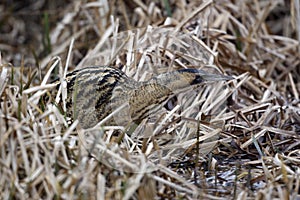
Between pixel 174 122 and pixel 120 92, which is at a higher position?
pixel 120 92

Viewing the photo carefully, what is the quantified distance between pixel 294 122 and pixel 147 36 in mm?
822

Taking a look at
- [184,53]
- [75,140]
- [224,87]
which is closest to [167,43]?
[184,53]

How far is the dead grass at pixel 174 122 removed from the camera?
2066 mm

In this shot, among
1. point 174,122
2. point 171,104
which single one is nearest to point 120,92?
point 174,122

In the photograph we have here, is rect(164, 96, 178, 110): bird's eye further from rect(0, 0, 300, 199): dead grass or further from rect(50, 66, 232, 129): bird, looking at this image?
rect(50, 66, 232, 129): bird

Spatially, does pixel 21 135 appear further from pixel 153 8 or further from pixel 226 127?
pixel 153 8

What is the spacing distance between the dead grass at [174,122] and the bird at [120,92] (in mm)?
68

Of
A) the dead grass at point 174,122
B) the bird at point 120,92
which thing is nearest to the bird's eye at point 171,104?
the dead grass at point 174,122

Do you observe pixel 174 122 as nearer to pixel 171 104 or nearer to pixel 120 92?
pixel 120 92

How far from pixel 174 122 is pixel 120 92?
0.24 m

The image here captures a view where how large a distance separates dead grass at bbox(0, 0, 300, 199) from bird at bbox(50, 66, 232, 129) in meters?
0.07

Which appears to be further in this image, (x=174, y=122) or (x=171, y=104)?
(x=171, y=104)

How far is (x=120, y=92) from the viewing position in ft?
8.46

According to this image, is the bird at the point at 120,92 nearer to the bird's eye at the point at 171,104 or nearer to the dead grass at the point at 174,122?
the dead grass at the point at 174,122
